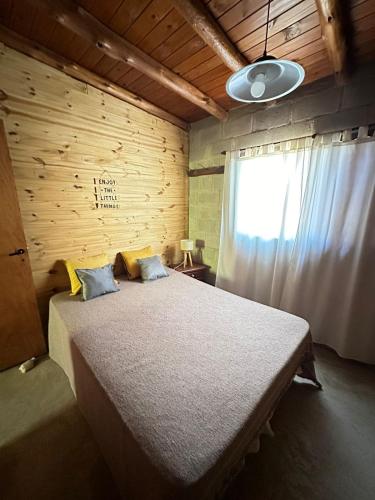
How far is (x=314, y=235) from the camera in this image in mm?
2039

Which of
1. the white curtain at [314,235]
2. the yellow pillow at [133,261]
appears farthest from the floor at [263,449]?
the yellow pillow at [133,261]

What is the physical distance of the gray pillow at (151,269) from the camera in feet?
7.84

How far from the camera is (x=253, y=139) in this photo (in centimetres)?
234

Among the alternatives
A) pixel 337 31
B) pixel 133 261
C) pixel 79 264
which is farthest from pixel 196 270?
pixel 337 31

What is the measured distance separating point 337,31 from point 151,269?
2.47 metres

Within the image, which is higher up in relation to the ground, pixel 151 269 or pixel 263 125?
pixel 263 125

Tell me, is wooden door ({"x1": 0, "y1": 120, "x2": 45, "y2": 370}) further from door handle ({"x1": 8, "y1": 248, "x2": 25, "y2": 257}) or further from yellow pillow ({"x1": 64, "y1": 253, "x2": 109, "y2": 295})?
yellow pillow ({"x1": 64, "y1": 253, "x2": 109, "y2": 295})

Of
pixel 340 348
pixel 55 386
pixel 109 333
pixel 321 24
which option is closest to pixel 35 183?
pixel 109 333

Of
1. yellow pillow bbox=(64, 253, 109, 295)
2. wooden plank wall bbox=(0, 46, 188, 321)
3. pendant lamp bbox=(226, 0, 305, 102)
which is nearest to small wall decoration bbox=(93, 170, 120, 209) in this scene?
wooden plank wall bbox=(0, 46, 188, 321)

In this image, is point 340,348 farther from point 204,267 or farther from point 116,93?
point 116,93

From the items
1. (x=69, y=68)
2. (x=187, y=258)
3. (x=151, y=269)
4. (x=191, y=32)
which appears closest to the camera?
(x=191, y=32)

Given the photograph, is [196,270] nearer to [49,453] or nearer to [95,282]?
[95,282]

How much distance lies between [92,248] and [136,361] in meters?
1.59

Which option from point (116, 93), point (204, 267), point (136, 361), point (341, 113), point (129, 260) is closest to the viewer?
point (136, 361)
